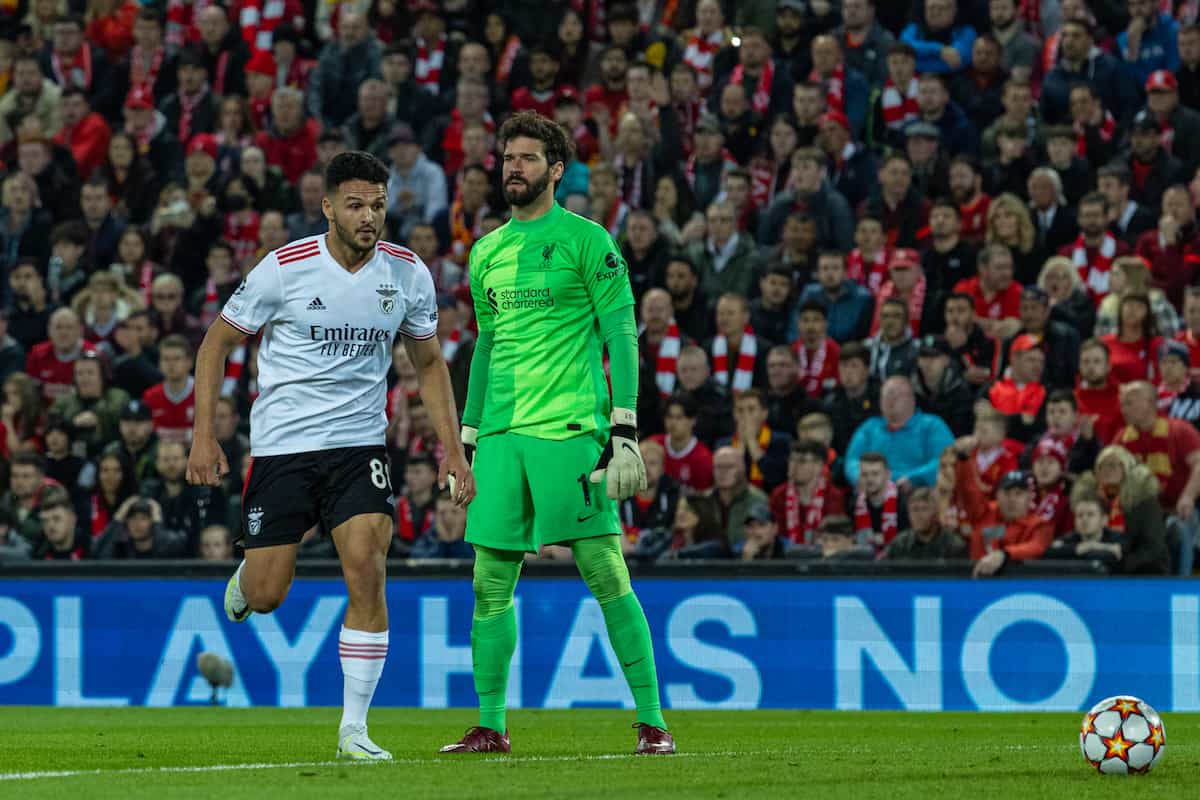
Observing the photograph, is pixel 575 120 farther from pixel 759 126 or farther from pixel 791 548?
pixel 791 548

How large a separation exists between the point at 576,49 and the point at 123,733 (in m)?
10.8

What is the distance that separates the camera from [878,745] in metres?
10.0

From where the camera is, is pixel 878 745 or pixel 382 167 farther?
pixel 878 745

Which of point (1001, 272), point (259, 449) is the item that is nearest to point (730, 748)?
point (259, 449)

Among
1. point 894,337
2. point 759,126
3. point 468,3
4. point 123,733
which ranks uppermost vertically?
point 468,3

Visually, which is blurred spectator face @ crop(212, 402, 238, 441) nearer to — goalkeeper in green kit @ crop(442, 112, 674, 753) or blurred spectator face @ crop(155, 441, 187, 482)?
→ blurred spectator face @ crop(155, 441, 187, 482)

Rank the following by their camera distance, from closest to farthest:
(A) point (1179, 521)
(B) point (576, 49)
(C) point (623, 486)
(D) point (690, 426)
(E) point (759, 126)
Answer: (C) point (623, 486)
(A) point (1179, 521)
(D) point (690, 426)
(E) point (759, 126)
(B) point (576, 49)

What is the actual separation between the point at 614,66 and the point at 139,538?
666 cm

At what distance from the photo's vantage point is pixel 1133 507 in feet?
45.4

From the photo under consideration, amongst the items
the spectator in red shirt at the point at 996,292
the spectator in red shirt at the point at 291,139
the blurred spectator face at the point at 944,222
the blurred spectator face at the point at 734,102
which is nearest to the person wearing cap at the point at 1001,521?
the spectator in red shirt at the point at 996,292

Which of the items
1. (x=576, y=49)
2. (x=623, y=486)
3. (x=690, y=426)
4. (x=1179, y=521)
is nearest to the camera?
(x=623, y=486)

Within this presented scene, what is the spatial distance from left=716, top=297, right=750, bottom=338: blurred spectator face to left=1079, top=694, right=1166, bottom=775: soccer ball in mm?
8791

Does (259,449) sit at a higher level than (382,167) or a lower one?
lower

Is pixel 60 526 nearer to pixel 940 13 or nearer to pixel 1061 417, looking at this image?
pixel 1061 417
